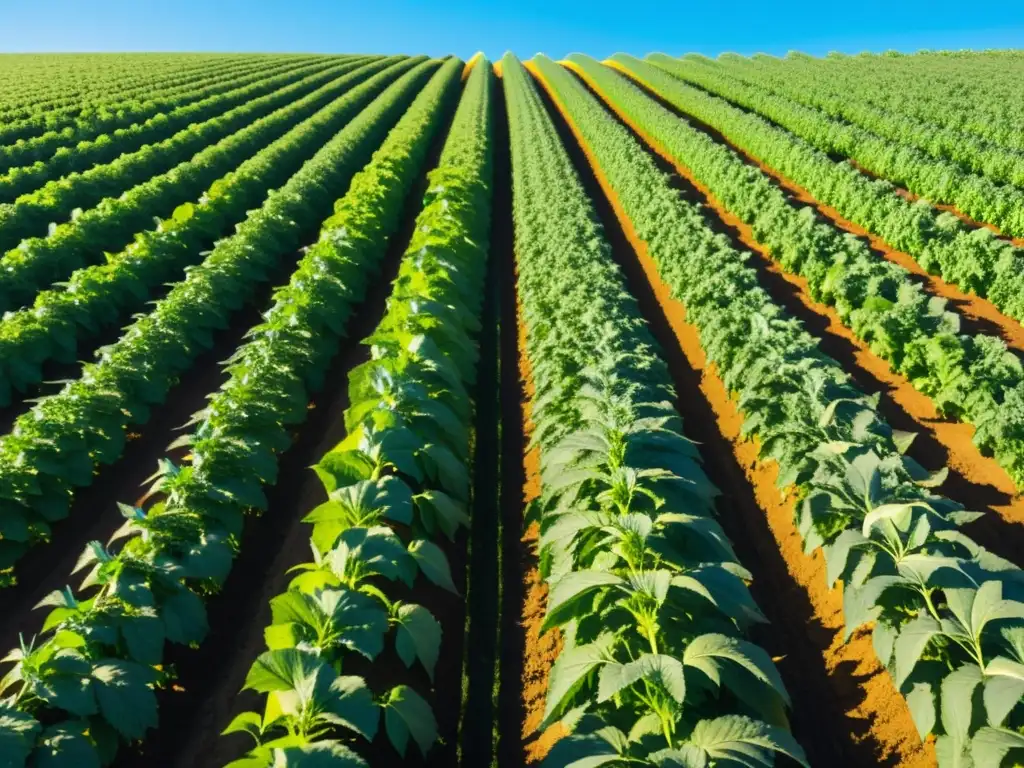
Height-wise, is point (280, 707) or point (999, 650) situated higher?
point (999, 650)

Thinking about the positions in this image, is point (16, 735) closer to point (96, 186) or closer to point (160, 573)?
point (160, 573)

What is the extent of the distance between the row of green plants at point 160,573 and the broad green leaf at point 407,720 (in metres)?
0.39

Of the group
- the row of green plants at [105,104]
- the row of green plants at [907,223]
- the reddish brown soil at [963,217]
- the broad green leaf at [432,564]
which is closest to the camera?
the broad green leaf at [432,564]

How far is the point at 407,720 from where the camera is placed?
3.60 m

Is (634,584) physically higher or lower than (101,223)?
lower

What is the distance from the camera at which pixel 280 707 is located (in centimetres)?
348

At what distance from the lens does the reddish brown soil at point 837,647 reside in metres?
3.90

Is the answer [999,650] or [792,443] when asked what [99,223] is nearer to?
[792,443]

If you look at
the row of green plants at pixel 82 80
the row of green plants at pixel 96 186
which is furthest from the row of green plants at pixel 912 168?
the row of green plants at pixel 82 80

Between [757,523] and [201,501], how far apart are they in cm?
524

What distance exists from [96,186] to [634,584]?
805 inches

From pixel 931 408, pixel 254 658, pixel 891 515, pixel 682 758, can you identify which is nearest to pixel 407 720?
pixel 682 758

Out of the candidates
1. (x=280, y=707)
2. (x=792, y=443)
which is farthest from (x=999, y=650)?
(x=280, y=707)

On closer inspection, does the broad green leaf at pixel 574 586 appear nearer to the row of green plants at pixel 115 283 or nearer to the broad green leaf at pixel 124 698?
the broad green leaf at pixel 124 698
